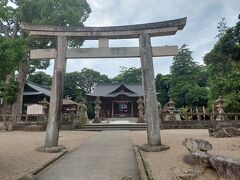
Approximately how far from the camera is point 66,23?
2236 cm

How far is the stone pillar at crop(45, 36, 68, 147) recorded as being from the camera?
938 centimetres

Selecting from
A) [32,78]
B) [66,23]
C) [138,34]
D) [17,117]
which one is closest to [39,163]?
[138,34]

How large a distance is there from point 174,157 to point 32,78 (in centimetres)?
4213

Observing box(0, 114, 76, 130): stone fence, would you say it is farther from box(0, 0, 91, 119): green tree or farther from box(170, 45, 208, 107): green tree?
box(170, 45, 208, 107): green tree

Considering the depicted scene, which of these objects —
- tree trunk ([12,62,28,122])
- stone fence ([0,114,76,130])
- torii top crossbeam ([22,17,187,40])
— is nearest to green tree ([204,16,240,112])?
torii top crossbeam ([22,17,187,40])

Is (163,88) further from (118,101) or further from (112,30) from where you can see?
(112,30)

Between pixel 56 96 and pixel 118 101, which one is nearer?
pixel 56 96

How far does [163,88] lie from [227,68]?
2077cm

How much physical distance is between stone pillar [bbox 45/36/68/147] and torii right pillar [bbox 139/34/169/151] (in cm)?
323

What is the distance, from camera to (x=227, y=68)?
27.5m

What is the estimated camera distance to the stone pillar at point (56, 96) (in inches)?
369

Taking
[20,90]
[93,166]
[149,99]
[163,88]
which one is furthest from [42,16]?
[163,88]

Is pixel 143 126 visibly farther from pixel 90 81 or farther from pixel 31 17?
pixel 90 81

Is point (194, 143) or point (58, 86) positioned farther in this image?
point (58, 86)
